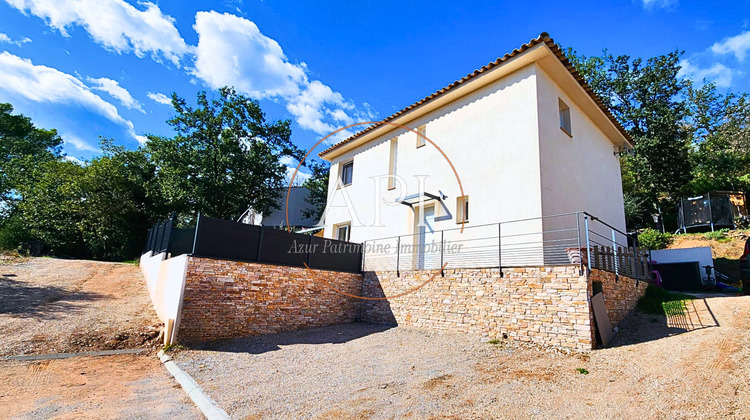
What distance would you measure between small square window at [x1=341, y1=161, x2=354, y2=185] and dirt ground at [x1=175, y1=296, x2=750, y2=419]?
820 cm

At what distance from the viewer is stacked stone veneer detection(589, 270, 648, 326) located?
7.35 metres

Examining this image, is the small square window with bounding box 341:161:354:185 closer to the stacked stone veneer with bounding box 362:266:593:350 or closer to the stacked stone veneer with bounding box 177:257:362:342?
the stacked stone veneer with bounding box 177:257:362:342

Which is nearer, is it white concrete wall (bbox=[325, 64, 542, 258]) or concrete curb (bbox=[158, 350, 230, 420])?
concrete curb (bbox=[158, 350, 230, 420])

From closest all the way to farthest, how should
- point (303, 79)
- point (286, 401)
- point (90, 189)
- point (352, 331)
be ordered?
point (286, 401), point (352, 331), point (303, 79), point (90, 189)

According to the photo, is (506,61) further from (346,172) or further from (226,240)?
(226,240)

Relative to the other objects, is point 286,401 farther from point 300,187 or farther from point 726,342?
point 300,187

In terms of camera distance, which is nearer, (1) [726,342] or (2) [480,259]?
(1) [726,342]

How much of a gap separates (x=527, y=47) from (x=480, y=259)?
540 centimetres

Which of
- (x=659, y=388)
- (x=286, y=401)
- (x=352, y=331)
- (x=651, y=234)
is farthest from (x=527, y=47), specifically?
(x=651, y=234)

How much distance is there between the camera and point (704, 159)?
22781 mm

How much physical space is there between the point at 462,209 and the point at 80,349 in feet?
30.8

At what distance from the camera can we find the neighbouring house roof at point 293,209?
24.4 m

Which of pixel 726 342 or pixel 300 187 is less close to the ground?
pixel 300 187

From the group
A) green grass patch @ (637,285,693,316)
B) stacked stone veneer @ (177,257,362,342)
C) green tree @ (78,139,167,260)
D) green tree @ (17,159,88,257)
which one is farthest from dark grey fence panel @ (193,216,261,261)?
green tree @ (17,159,88,257)
